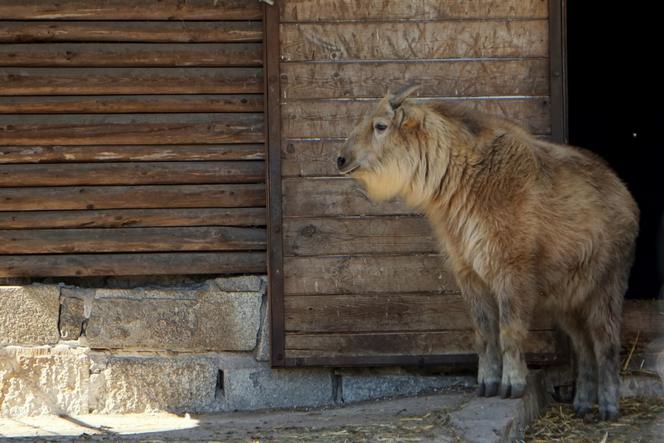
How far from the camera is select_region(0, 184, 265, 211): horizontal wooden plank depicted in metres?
6.99

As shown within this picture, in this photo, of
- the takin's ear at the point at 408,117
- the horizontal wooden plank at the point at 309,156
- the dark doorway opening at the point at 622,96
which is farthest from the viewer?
the dark doorway opening at the point at 622,96

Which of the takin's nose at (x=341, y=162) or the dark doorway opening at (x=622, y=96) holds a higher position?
the dark doorway opening at (x=622, y=96)

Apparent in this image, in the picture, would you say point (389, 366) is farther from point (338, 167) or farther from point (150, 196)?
point (150, 196)

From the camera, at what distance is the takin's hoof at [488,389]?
20.4ft

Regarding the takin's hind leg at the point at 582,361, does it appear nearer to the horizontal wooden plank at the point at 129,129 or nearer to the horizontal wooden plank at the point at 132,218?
the horizontal wooden plank at the point at 132,218

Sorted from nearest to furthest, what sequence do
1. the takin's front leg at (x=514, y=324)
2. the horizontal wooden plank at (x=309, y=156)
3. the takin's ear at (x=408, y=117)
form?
the takin's front leg at (x=514, y=324)
the takin's ear at (x=408, y=117)
the horizontal wooden plank at (x=309, y=156)

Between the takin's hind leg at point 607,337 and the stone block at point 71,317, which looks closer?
the takin's hind leg at point 607,337

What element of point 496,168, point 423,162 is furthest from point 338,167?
point 496,168

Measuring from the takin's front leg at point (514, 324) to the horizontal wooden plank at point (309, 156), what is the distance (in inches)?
58.6

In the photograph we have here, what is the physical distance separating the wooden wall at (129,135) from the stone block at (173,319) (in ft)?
0.57

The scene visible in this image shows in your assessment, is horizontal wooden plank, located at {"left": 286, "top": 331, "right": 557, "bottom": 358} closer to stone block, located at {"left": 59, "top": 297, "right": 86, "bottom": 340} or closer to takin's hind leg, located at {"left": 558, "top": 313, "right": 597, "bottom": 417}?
takin's hind leg, located at {"left": 558, "top": 313, "right": 597, "bottom": 417}

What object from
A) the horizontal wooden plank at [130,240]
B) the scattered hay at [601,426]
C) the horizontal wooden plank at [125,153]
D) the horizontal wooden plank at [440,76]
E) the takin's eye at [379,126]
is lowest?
the scattered hay at [601,426]

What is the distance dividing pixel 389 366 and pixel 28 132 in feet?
9.25

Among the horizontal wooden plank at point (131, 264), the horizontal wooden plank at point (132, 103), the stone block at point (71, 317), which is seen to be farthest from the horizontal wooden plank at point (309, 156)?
the stone block at point (71, 317)
